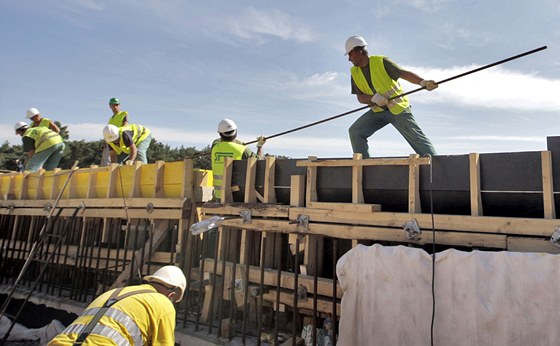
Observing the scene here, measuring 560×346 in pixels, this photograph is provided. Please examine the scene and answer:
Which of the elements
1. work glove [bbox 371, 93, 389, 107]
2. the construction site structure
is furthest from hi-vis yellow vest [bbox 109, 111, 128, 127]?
work glove [bbox 371, 93, 389, 107]

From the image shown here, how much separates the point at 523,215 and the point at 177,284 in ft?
11.4

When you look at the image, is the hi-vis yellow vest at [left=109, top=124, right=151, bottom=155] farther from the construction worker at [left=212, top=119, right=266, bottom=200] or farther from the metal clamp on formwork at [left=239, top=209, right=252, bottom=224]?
the metal clamp on formwork at [left=239, top=209, right=252, bottom=224]

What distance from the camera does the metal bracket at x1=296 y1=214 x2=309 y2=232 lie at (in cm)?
462

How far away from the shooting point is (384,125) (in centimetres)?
544

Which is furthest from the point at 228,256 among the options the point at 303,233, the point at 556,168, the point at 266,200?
the point at 556,168

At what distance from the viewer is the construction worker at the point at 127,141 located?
810 cm

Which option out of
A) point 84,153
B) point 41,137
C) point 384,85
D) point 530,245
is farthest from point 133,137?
point 84,153

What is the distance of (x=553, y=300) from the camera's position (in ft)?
9.82

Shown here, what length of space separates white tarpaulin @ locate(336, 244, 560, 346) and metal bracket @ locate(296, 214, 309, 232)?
2.97ft

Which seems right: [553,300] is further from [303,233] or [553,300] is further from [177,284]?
[177,284]

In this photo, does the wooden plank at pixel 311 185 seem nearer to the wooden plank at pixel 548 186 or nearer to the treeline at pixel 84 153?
the wooden plank at pixel 548 186

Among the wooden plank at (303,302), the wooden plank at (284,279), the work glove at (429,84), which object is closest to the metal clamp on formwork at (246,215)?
the wooden plank at (284,279)

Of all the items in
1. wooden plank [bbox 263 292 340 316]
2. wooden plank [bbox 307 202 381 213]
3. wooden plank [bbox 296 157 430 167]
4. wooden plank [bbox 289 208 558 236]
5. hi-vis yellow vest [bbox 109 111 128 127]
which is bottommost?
wooden plank [bbox 263 292 340 316]

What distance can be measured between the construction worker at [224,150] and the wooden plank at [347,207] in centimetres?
184
